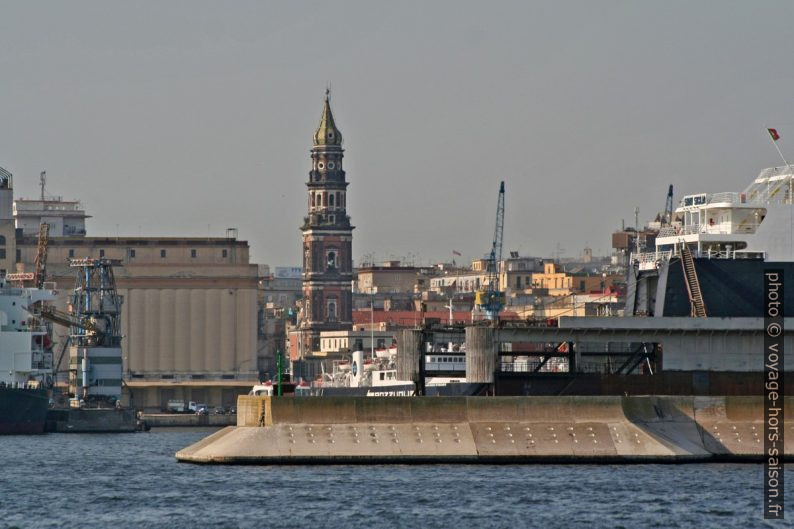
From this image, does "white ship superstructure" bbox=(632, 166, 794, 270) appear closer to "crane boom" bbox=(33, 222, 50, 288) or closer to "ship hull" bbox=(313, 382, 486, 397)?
"ship hull" bbox=(313, 382, 486, 397)

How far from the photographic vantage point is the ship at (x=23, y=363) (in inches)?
5369

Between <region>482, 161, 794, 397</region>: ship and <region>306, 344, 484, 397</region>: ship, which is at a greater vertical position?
<region>482, 161, 794, 397</region>: ship

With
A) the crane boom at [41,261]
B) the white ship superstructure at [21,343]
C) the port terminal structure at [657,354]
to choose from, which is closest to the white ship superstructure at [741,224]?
the port terminal structure at [657,354]

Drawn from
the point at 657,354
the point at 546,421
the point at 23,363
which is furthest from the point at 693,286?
the point at 23,363

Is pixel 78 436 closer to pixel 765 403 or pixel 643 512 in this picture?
pixel 765 403

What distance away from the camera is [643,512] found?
57375 mm

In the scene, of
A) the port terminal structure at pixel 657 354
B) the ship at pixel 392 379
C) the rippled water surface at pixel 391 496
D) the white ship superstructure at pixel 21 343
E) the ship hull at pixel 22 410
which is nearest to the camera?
the rippled water surface at pixel 391 496

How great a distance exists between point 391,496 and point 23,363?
282 ft

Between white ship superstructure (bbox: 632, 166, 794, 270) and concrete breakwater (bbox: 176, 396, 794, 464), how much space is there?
8.44 m

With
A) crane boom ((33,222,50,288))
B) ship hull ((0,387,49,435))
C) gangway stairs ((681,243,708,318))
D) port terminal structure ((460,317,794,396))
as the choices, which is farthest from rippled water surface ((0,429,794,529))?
crane boom ((33,222,50,288))

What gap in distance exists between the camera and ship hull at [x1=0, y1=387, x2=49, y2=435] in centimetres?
13550

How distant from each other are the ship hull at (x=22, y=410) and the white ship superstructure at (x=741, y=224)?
64.2 metres

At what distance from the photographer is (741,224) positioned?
8219 centimetres

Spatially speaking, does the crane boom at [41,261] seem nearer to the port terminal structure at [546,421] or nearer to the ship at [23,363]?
the ship at [23,363]
